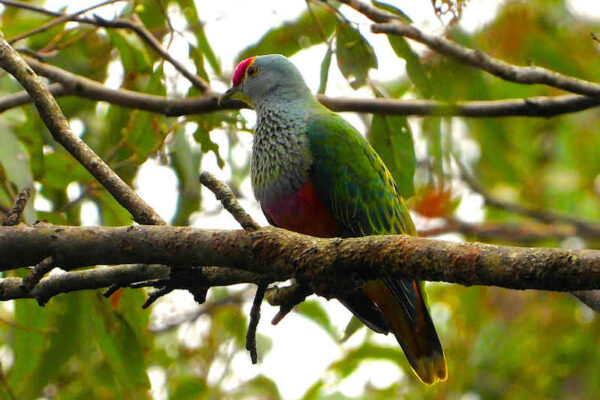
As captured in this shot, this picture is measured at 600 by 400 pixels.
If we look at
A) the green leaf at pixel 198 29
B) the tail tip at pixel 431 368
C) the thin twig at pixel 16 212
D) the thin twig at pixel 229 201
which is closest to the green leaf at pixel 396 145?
the tail tip at pixel 431 368

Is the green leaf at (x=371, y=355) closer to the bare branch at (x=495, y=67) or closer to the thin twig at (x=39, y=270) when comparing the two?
the bare branch at (x=495, y=67)

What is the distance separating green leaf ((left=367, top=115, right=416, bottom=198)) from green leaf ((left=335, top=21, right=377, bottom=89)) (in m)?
0.23

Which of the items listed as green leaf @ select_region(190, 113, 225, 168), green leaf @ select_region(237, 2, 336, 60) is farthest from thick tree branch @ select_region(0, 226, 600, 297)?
green leaf @ select_region(237, 2, 336, 60)

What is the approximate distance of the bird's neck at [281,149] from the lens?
376 cm

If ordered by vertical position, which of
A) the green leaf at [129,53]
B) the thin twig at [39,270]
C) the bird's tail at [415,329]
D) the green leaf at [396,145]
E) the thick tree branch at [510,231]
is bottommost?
the thick tree branch at [510,231]

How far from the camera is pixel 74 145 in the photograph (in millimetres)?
2801

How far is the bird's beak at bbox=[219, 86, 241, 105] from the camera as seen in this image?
14.0ft

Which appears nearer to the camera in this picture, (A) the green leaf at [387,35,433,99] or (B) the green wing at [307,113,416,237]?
(B) the green wing at [307,113,416,237]

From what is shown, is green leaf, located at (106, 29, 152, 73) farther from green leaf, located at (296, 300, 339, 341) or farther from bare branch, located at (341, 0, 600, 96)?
green leaf, located at (296, 300, 339, 341)

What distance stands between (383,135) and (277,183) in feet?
2.20

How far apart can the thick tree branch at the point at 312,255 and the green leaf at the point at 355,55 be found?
1731 mm

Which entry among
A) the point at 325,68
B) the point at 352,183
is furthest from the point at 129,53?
the point at 352,183

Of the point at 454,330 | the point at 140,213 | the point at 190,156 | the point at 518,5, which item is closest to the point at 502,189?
the point at 454,330

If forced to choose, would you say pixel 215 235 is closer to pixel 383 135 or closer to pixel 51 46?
pixel 383 135
